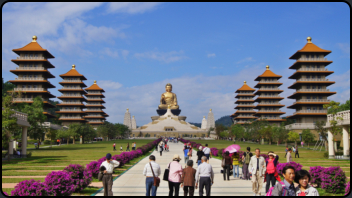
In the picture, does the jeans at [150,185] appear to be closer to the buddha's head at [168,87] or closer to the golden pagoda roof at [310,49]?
the golden pagoda roof at [310,49]

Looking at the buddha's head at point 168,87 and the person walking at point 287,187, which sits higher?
the buddha's head at point 168,87

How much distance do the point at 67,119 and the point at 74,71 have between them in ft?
46.0

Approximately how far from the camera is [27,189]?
1060 cm

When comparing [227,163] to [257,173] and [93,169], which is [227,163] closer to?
[257,173]

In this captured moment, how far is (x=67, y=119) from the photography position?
86812 millimetres

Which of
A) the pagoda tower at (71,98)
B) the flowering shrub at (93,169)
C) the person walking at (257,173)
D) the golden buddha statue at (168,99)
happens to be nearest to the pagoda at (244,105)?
the golden buddha statue at (168,99)

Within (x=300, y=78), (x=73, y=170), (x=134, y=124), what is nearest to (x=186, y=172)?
(x=73, y=170)

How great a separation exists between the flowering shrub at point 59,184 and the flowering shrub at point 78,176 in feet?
1.48

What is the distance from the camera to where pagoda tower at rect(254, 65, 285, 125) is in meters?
88.3

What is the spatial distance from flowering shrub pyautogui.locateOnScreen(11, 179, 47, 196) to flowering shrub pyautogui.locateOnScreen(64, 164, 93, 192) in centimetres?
208

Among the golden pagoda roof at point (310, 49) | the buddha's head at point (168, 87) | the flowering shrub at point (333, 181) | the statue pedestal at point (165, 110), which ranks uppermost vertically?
the golden pagoda roof at point (310, 49)

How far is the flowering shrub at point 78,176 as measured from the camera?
521 inches

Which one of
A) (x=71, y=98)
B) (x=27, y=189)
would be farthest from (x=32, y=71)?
(x=27, y=189)

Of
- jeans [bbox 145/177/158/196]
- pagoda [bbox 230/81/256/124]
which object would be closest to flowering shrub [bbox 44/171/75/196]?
jeans [bbox 145/177/158/196]
